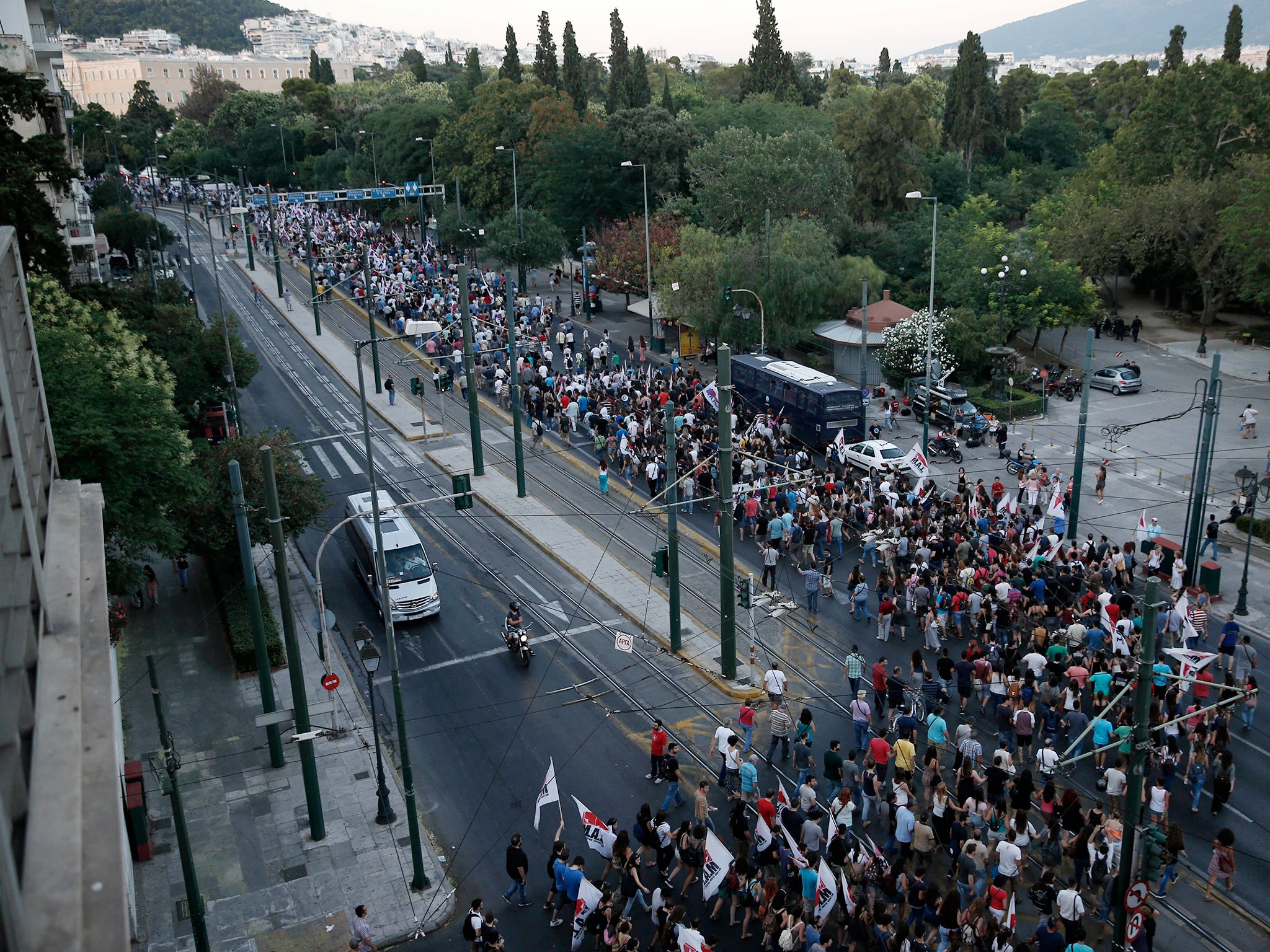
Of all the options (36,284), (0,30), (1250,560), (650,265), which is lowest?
(1250,560)

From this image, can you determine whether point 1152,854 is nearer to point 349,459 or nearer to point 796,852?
point 796,852

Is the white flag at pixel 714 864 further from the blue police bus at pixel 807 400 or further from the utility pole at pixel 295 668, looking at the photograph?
the blue police bus at pixel 807 400

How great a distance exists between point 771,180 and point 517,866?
43283 mm

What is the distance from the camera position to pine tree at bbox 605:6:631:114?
76375mm

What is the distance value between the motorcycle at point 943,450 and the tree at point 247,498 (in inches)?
779

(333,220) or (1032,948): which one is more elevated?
(333,220)

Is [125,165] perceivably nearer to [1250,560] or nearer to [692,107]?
[692,107]

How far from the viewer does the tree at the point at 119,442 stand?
2094 cm

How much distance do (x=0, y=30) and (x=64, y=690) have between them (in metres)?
43.5

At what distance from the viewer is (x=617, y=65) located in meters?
78.5

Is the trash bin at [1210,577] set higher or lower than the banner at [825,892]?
lower

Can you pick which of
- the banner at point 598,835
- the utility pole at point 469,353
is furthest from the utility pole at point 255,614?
the utility pole at point 469,353

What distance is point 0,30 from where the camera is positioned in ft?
126

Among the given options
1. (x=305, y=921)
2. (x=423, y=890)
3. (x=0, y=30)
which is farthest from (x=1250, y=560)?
(x=0, y=30)
